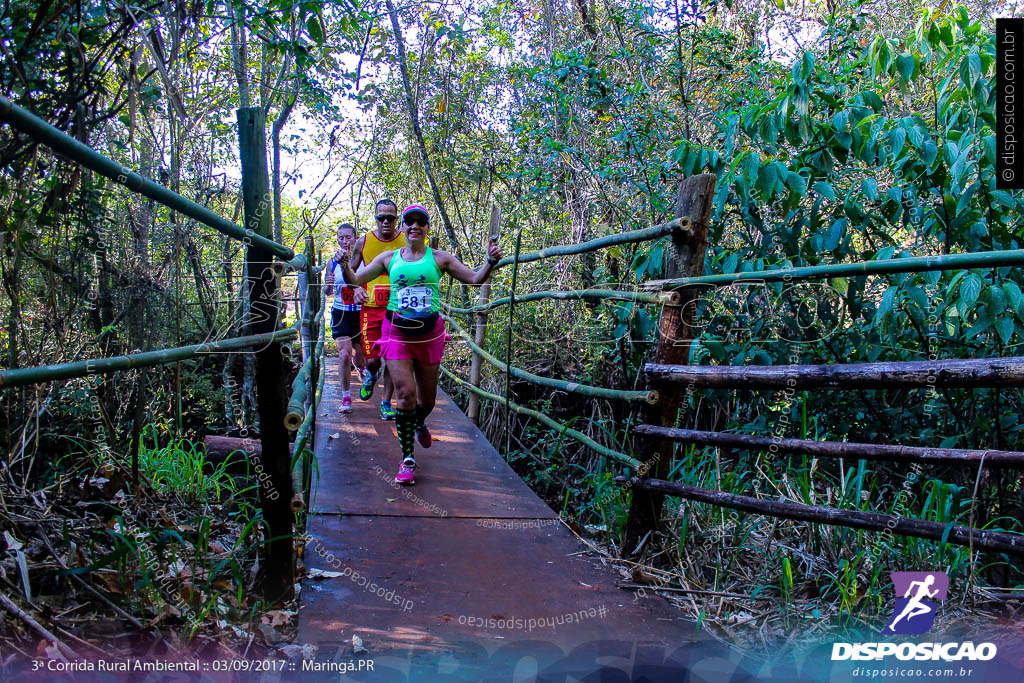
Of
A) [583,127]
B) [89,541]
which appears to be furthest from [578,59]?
[89,541]

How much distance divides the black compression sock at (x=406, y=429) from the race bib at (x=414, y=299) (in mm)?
541

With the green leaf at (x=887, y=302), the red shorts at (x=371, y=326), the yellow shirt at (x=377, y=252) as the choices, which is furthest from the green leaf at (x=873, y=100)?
the red shorts at (x=371, y=326)

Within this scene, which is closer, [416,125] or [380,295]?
[380,295]

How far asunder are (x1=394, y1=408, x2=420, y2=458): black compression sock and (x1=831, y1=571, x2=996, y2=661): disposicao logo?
2321 millimetres

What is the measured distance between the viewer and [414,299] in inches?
157

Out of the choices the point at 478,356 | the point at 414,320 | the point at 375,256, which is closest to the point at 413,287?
the point at 414,320

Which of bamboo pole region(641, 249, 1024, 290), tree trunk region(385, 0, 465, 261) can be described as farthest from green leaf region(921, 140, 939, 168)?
tree trunk region(385, 0, 465, 261)

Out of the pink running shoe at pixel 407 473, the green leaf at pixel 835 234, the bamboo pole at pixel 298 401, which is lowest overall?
the pink running shoe at pixel 407 473

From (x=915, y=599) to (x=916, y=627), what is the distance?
88 mm

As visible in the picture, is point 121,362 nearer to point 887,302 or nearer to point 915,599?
point 915,599

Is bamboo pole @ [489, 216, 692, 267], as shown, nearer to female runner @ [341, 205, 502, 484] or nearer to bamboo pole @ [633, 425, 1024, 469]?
female runner @ [341, 205, 502, 484]

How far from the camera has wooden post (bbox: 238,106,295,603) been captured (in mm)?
1979

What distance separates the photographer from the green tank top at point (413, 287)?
3.99 metres

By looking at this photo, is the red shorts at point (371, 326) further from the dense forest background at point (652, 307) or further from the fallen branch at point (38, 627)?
the fallen branch at point (38, 627)
